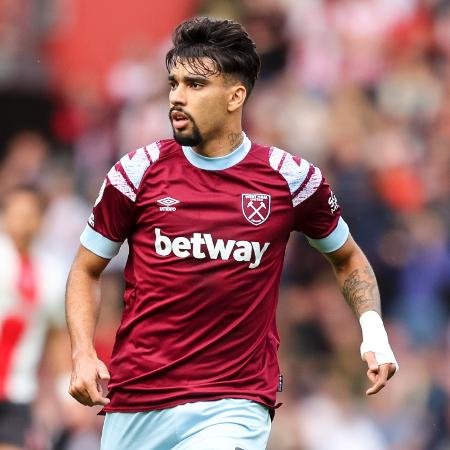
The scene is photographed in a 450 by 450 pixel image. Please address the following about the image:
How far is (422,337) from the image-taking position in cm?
1361

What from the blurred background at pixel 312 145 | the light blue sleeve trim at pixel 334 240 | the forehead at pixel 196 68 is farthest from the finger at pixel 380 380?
the blurred background at pixel 312 145

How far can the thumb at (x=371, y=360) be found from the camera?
6.82m

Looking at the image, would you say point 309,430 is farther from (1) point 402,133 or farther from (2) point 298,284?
(1) point 402,133

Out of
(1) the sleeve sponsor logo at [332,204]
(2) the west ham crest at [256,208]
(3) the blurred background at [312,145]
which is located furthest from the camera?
(3) the blurred background at [312,145]

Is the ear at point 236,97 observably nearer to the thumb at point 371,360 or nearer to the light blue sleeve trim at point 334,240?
the light blue sleeve trim at point 334,240

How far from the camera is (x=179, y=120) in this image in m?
6.86

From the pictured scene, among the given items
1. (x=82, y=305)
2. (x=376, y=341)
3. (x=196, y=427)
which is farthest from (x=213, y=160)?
(x=196, y=427)

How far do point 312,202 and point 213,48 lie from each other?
0.83 metres

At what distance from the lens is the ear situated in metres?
7.00

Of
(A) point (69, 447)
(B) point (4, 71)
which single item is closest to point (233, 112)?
(A) point (69, 447)

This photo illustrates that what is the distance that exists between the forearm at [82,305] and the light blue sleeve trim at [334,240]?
104 centimetres

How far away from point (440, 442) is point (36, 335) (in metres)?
3.95

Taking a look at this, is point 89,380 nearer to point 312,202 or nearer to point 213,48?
point 312,202

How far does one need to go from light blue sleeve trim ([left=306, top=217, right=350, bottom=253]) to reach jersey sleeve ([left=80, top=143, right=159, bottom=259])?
0.89m
